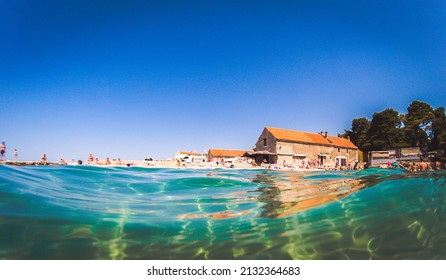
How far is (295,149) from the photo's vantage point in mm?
24734

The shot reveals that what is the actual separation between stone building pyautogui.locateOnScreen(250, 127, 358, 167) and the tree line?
10302mm

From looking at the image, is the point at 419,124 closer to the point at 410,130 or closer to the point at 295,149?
the point at 410,130

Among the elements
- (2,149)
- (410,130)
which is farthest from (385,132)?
(2,149)

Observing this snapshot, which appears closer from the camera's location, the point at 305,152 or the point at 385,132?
the point at 385,132

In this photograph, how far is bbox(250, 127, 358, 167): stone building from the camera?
23.9m

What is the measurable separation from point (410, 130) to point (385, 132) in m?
1.84

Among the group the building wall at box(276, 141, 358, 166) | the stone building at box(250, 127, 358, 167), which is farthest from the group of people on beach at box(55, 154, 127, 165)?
the building wall at box(276, 141, 358, 166)

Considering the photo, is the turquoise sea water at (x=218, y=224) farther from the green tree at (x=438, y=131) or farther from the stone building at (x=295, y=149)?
the stone building at (x=295, y=149)

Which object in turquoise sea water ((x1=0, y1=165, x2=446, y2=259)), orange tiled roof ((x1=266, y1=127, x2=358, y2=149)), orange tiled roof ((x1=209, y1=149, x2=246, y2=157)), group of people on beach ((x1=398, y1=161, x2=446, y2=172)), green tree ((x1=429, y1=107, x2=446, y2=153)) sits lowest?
turquoise sea water ((x1=0, y1=165, x2=446, y2=259))

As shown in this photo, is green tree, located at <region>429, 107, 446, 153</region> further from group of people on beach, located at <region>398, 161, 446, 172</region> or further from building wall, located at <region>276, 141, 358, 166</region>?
building wall, located at <region>276, 141, 358, 166</region>

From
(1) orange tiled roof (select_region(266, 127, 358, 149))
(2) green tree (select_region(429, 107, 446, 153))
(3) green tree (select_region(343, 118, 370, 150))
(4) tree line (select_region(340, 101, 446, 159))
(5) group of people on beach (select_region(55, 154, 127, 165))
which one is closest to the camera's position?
(2) green tree (select_region(429, 107, 446, 153))
